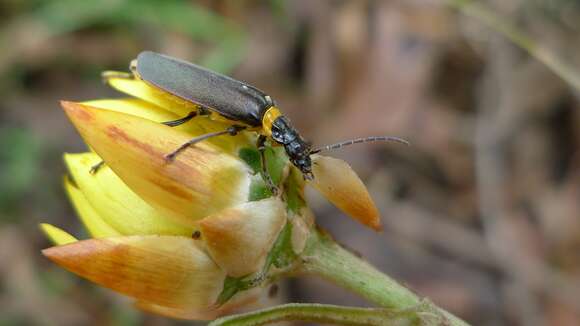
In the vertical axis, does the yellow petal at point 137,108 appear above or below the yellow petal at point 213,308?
above

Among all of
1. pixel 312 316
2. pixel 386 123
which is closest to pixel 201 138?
pixel 312 316

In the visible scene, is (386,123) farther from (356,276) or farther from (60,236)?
(60,236)

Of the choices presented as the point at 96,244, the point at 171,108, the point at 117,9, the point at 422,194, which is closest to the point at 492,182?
the point at 422,194

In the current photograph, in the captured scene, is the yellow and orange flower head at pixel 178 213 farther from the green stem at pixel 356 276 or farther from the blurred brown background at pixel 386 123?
the blurred brown background at pixel 386 123

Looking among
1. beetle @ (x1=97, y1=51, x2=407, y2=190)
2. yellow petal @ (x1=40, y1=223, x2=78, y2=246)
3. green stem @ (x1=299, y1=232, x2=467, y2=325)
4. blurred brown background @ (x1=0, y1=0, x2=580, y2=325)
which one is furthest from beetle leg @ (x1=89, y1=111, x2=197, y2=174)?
blurred brown background @ (x1=0, y1=0, x2=580, y2=325)

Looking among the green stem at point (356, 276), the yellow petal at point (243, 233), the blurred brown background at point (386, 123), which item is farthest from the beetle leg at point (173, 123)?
the blurred brown background at point (386, 123)

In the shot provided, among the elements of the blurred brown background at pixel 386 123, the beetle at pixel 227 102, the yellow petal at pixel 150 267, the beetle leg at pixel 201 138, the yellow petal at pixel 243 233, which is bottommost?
the yellow petal at pixel 150 267
